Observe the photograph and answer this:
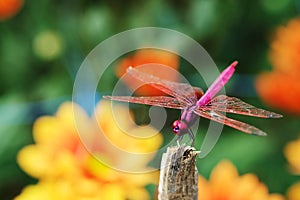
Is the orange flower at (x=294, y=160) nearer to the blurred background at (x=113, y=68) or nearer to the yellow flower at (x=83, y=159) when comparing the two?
the blurred background at (x=113, y=68)

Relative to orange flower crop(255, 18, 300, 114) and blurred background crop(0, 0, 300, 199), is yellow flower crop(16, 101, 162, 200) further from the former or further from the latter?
orange flower crop(255, 18, 300, 114)

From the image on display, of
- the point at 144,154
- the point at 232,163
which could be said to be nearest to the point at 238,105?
the point at 144,154

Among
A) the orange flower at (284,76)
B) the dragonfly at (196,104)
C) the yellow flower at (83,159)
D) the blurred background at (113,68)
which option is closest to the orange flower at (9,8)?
the blurred background at (113,68)

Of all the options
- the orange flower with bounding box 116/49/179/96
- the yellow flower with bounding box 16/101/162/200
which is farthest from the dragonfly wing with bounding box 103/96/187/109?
the orange flower with bounding box 116/49/179/96

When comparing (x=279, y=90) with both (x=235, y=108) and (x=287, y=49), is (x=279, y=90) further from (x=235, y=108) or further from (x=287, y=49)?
(x=235, y=108)

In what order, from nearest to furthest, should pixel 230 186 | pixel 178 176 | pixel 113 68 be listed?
pixel 178 176 < pixel 230 186 < pixel 113 68

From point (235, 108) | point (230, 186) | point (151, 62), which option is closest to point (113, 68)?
point (151, 62)

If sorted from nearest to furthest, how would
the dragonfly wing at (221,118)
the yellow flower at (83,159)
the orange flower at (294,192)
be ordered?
the dragonfly wing at (221,118) → the yellow flower at (83,159) → the orange flower at (294,192)
